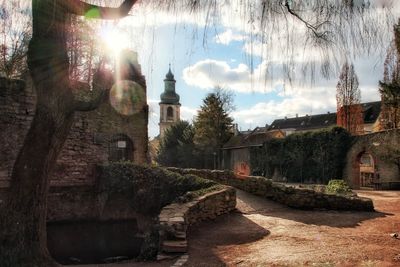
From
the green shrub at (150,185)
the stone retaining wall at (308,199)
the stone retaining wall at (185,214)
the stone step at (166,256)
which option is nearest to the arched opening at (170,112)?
the stone retaining wall at (308,199)

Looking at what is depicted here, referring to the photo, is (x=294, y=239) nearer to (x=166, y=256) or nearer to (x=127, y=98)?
(x=166, y=256)

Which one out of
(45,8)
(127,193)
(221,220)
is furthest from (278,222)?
(45,8)

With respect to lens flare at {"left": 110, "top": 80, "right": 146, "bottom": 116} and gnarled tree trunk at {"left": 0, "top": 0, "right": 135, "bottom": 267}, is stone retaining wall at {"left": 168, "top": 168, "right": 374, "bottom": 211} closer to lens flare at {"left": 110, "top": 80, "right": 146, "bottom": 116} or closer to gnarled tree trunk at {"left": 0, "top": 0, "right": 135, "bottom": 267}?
lens flare at {"left": 110, "top": 80, "right": 146, "bottom": 116}

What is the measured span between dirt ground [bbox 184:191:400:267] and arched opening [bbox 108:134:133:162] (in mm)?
5560

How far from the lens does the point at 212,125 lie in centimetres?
3409

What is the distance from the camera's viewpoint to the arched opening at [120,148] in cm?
1372

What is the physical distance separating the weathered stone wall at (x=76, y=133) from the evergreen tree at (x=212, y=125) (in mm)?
18570

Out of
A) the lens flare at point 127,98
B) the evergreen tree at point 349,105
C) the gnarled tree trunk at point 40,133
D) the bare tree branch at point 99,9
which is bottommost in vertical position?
the gnarled tree trunk at point 40,133

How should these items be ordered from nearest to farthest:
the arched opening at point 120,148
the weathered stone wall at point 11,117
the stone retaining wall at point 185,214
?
1. the stone retaining wall at point 185,214
2. the weathered stone wall at point 11,117
3. the arched opening at point 120,148

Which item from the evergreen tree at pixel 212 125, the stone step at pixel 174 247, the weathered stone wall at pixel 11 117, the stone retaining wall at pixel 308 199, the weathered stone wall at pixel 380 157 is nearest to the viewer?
the stone step at pixel 174 247

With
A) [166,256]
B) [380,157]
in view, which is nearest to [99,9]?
[166,256]

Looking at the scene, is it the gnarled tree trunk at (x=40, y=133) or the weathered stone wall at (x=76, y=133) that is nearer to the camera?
the gnarled tree trunk at (x=40, y=133)

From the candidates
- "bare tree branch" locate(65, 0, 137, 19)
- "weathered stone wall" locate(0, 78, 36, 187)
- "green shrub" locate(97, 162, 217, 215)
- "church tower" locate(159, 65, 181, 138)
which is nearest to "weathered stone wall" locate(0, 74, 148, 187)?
"weathered stone wall" locate(0, 78, 36, 187)

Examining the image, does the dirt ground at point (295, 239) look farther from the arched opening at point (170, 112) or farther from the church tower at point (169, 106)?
the arched opening at point (170, 112)
